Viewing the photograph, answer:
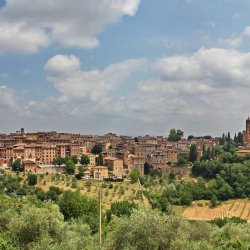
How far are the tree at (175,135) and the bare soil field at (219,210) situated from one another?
61.3 m

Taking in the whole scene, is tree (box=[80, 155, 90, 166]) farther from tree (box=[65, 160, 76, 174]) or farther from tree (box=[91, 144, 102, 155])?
tree (box=[91, 144, 102, 155])

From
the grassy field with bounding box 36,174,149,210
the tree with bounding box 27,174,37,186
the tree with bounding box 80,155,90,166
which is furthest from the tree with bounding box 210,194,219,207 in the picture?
the tree with bounding box 80,155,90,166

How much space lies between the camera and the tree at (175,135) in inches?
4850

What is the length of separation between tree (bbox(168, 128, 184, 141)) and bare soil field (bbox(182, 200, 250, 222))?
61341mm

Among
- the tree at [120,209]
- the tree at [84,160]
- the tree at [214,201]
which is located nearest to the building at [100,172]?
the tree at [84,160]

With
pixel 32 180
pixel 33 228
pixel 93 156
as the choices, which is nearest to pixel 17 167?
pixel 32 180

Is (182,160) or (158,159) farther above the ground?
(158,159)

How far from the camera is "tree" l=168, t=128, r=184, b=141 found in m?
123

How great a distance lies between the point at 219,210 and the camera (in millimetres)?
58844

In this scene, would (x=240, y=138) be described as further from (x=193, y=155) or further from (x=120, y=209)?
(x=120, y=209)

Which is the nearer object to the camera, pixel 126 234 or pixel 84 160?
pixel 126 234

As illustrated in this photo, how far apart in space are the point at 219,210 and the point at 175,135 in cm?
6560

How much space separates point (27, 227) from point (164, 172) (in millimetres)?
60440

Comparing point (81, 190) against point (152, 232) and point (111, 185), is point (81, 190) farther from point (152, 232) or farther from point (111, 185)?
point (152, 232)
